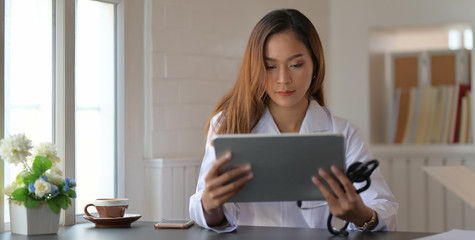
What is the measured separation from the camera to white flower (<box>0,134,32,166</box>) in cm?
227

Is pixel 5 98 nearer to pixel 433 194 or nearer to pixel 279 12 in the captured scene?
pixel 279 12

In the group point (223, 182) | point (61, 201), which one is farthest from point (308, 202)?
point (61, 201)

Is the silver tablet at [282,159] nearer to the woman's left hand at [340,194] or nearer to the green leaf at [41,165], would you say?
the woman's left hand at [340,194]

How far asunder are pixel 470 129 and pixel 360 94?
705 mm

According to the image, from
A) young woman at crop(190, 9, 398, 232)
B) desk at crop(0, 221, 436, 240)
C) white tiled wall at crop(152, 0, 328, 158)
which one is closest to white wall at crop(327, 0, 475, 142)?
white tiled wall at crop(152, 0, 328, 158)

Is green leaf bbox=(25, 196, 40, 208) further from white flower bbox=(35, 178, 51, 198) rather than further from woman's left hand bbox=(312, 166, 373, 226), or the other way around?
woman's left hand bbox=(312, 166, 373, 226)

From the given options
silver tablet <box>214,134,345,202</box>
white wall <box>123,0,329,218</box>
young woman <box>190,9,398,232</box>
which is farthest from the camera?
white wall <box>123,0,329,218</box>

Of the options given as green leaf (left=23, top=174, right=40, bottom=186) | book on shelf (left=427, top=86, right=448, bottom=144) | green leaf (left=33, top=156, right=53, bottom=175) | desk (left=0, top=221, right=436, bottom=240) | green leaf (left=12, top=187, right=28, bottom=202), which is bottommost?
desk (left=0, top=221, right=436, bottom=240)

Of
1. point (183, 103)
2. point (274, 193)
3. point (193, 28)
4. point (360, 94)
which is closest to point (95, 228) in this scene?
point (274, 193)

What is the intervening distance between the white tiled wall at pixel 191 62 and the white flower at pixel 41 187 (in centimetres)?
114

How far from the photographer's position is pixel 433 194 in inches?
163

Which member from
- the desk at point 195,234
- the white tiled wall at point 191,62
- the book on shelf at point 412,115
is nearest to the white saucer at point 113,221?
the desk at point 195,234

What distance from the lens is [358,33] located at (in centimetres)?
428

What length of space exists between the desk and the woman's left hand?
0.35 ft
